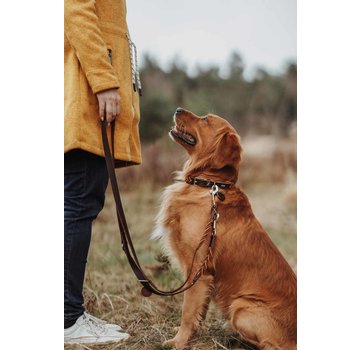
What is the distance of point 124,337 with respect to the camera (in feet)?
8.32

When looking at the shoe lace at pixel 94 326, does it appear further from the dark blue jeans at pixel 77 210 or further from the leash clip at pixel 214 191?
the leash clip at pixel 214 191

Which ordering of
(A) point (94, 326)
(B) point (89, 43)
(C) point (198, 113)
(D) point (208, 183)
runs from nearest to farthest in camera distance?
1. (B) point (89, 43)
2. (A) point (94, 326)
3. (D) point (208, 183)
4. (C) point (198, 113)

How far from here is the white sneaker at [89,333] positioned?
2.46 meters

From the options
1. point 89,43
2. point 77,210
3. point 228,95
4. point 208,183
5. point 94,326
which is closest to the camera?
point 89,43

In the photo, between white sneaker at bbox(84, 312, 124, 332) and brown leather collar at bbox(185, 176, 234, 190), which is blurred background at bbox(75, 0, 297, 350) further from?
brown leather collar at bbox(185, 176, 234, 190)

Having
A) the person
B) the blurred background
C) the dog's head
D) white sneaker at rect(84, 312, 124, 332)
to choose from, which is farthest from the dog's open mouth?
white sneaker at rect(84, 312, 124, 332)

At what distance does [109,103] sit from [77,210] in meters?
0.51

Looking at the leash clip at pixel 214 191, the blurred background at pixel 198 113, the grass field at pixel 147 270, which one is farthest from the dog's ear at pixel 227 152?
the grass field at pixel 147 270

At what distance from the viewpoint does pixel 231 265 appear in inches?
99.5

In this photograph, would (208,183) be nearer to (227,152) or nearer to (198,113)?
(227,152)

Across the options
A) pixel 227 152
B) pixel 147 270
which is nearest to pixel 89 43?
pixel 227 152

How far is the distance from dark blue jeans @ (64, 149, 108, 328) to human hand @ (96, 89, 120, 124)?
20 cm

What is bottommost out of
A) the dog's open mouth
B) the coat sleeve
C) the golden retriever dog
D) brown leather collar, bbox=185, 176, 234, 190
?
the golden retriever dog

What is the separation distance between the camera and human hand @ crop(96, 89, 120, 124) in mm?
2336
